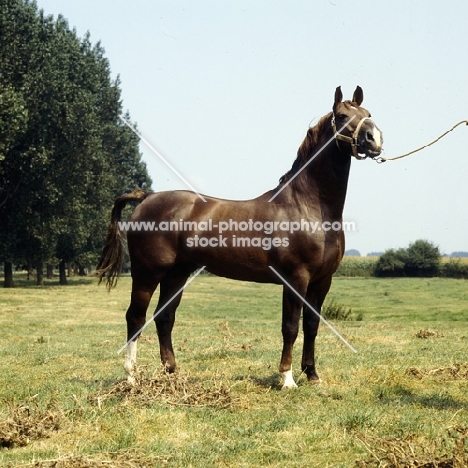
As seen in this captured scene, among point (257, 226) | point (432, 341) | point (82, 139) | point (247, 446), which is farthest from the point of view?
point (82, 139)

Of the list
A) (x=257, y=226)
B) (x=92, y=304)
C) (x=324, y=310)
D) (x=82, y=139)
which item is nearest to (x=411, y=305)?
(x=324, y=310)

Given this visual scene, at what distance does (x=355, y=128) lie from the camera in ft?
24.4

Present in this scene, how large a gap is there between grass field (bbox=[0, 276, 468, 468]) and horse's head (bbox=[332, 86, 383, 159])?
10.1ft

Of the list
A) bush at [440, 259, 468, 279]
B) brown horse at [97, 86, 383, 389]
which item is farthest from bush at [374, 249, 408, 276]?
brown horse at [97, 86, 383, 389]

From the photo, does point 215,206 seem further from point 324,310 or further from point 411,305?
point 411,305

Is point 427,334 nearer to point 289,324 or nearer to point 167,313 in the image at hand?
point 289,324

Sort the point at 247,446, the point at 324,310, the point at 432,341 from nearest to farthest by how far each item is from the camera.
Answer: the point at 247,446 → the point at 432,341 → the point at 324,310

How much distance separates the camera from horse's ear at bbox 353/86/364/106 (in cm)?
787

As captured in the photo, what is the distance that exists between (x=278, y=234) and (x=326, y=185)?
0.97 metres

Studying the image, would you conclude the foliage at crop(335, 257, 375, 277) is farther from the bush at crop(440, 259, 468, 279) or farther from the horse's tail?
the horse's tail

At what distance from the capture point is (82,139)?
31.7m

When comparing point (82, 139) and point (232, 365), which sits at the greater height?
point (82, 139)

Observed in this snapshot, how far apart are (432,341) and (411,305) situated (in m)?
16.3

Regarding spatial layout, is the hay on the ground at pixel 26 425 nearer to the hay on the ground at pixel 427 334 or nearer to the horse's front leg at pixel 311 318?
the horse's front leg at pixel 311 318
